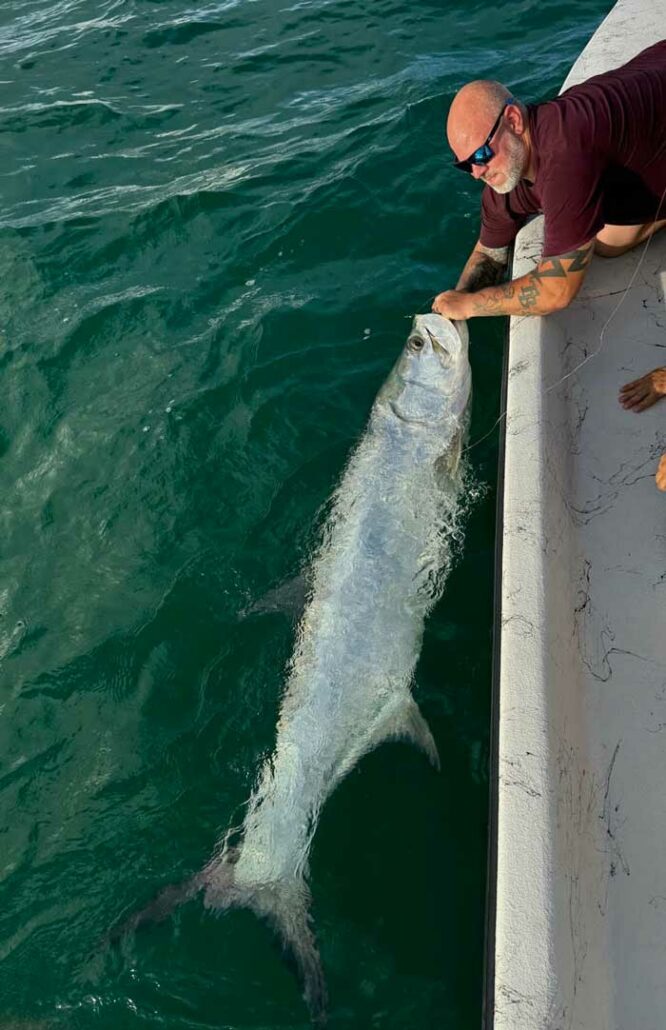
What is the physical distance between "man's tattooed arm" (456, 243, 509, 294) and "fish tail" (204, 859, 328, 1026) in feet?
13.1

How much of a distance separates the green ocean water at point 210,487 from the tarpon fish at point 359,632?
11 centimetres

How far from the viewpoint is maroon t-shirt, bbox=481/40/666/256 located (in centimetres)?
408

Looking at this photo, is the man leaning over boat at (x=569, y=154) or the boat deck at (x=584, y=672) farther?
the man leaning over boat at (x=569, y=154)

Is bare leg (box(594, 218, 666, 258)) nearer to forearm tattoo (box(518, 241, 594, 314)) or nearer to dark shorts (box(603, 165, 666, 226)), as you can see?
dark shorts (box(603, 165, 666, 226))

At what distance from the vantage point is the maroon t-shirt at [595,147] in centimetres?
408

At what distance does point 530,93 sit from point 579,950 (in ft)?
27.3

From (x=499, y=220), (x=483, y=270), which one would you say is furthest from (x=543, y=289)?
(x=483, y=270)

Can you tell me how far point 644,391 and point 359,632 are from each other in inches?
79.1

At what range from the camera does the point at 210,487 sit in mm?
5262

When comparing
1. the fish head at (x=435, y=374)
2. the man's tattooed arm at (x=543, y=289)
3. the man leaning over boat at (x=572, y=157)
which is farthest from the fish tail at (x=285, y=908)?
the man's tattooed arm at (x=543, y=289)

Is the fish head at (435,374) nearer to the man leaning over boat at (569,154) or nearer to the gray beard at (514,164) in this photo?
the man leaning over boat at (569,154)

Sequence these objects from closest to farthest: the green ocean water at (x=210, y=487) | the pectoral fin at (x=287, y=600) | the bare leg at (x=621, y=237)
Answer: the green ocean water at (x=210, y=487), the pectoral fin at (x=287, y=600), the bare leg at (x=621, y=237)

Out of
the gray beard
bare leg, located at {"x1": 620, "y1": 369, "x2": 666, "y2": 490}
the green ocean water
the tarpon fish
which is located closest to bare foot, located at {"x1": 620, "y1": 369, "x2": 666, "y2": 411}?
bare leg, located at {"x1": 620, "y1": 369, "x2": 666, "y2": 490}

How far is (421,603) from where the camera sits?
4.41 m
